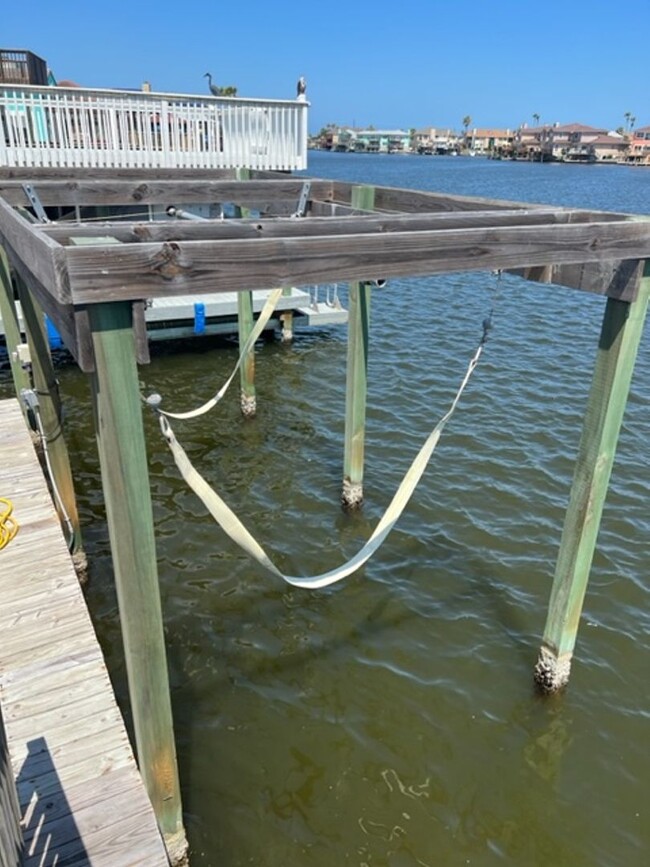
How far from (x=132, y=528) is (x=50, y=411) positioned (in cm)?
332

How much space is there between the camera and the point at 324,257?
290 centimetres

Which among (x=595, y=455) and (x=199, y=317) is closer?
(x=595, y=455)

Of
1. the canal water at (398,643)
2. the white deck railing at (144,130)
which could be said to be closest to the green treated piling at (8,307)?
the canal water at (398,643)

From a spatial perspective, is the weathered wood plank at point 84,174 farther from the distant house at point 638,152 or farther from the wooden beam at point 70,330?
the distant house at point 638,152

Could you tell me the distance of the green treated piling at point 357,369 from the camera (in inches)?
238

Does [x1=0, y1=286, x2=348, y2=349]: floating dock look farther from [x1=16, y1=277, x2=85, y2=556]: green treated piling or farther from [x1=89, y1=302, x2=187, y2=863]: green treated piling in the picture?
[x1=89, y1=302, x2=187, y2=863]: green treated piling

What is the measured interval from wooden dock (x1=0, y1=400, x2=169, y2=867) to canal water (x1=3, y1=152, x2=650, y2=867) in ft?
4.10

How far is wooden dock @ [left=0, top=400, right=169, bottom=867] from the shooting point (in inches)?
111

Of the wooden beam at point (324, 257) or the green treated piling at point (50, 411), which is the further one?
the green treated piling at point (50, 411)

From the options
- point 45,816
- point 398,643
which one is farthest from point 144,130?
point 45,816

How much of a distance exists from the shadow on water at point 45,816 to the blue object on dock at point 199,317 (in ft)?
28.9

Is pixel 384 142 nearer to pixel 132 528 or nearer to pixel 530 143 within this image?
pixel 530 143

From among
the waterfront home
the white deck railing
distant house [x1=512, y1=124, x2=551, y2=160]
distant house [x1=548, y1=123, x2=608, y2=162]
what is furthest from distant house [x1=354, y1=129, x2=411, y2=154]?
the white deck railing

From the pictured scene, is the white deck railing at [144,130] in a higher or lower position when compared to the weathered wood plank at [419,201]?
higher
